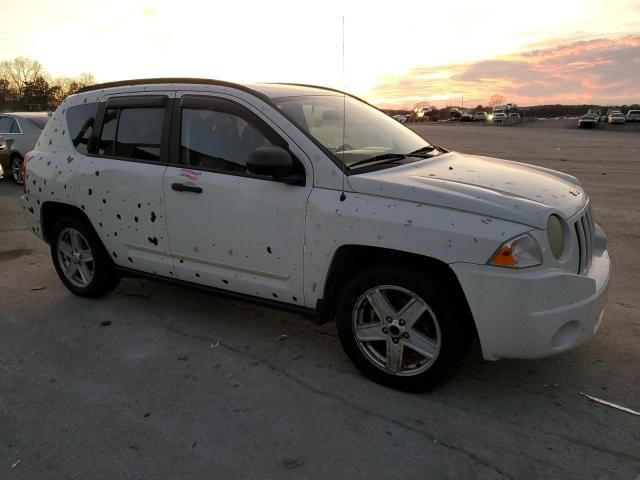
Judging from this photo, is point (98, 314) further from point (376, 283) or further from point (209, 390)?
point (376, 283)

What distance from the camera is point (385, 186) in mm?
3234

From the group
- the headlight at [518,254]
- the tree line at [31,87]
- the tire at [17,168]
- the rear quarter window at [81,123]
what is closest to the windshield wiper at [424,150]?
the headlight at [518,254]

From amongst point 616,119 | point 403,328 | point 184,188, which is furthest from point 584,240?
point 616,119

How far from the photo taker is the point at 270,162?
3.34m

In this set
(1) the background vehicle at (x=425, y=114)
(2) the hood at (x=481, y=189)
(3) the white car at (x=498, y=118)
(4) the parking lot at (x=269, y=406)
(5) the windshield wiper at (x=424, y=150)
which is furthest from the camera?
(1) the background vehicle at (x=425, y=114)

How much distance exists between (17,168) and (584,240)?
509 inches

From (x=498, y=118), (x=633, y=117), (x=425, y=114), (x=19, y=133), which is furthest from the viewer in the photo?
(x=425, y=114)

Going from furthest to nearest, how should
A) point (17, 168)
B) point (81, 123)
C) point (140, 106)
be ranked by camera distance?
point (17, 168) < point (81, 123) < point (140, 106)

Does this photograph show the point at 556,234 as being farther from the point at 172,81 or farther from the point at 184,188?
the point at 172,81

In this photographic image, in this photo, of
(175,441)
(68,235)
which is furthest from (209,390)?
(68,235)

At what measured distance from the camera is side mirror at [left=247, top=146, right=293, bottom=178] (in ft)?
11.0

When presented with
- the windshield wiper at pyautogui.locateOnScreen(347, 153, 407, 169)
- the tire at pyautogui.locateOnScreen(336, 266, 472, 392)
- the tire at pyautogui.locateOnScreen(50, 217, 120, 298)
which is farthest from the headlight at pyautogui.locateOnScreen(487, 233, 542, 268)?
the tire at pyautogui.locateOnScreen(50, 217, 120, 298)

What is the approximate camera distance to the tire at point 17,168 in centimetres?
1280

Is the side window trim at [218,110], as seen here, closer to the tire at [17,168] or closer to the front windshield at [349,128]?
the front windshield at [349,128]
